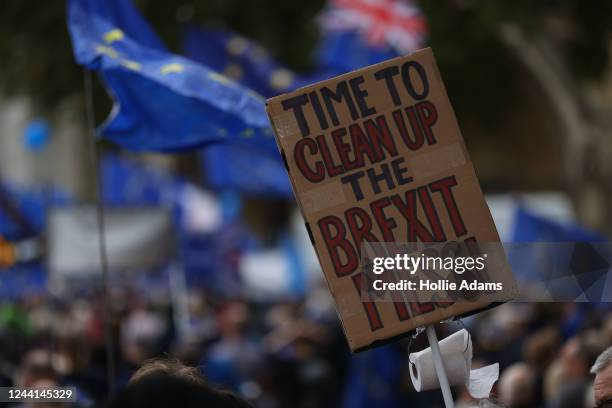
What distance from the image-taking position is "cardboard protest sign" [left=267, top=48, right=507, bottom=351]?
13.5 ft

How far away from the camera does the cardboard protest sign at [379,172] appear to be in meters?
4.13

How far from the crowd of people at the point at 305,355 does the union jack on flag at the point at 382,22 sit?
288cm

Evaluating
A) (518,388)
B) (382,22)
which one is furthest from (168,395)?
(382,22)

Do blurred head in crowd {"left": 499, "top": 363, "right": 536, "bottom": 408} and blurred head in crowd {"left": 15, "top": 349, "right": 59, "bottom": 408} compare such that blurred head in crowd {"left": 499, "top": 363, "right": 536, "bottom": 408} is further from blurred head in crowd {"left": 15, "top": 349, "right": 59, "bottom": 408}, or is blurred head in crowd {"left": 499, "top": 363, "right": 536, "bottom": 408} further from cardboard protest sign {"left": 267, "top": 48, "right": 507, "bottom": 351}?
cardboard protest sign {"left": 267, "top": 48, "right": 507, "bottom": 351}

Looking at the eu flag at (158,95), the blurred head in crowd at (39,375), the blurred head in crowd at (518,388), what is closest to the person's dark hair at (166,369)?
the blurred head in crowd at (39,375)

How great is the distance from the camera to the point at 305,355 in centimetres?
1235

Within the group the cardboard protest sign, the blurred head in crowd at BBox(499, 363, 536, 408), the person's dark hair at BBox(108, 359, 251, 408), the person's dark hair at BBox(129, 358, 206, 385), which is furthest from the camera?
the blurred head in crowd at BBox(499, 363, 536, 408)

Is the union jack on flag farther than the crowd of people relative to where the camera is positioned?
Yes

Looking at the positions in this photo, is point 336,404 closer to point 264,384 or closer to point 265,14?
point 264,384

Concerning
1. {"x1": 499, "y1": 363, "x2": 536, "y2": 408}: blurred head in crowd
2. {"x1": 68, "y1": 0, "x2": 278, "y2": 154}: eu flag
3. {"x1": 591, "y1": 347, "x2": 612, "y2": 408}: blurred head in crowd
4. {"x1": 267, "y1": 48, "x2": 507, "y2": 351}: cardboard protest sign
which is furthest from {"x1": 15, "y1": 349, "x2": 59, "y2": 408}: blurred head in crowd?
{"x1": 591, "y1": 347, "x2": 612, "y2": 408}: blurred head in crowd

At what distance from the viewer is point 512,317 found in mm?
→ 12633

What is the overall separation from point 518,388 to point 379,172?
370 centimetres

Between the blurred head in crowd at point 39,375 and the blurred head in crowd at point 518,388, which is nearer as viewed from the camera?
the blurred head in crowd at point 39,375

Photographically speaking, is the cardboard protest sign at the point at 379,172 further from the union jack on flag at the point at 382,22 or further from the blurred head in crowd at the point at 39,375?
the union jack on flag at the point at 382,22
